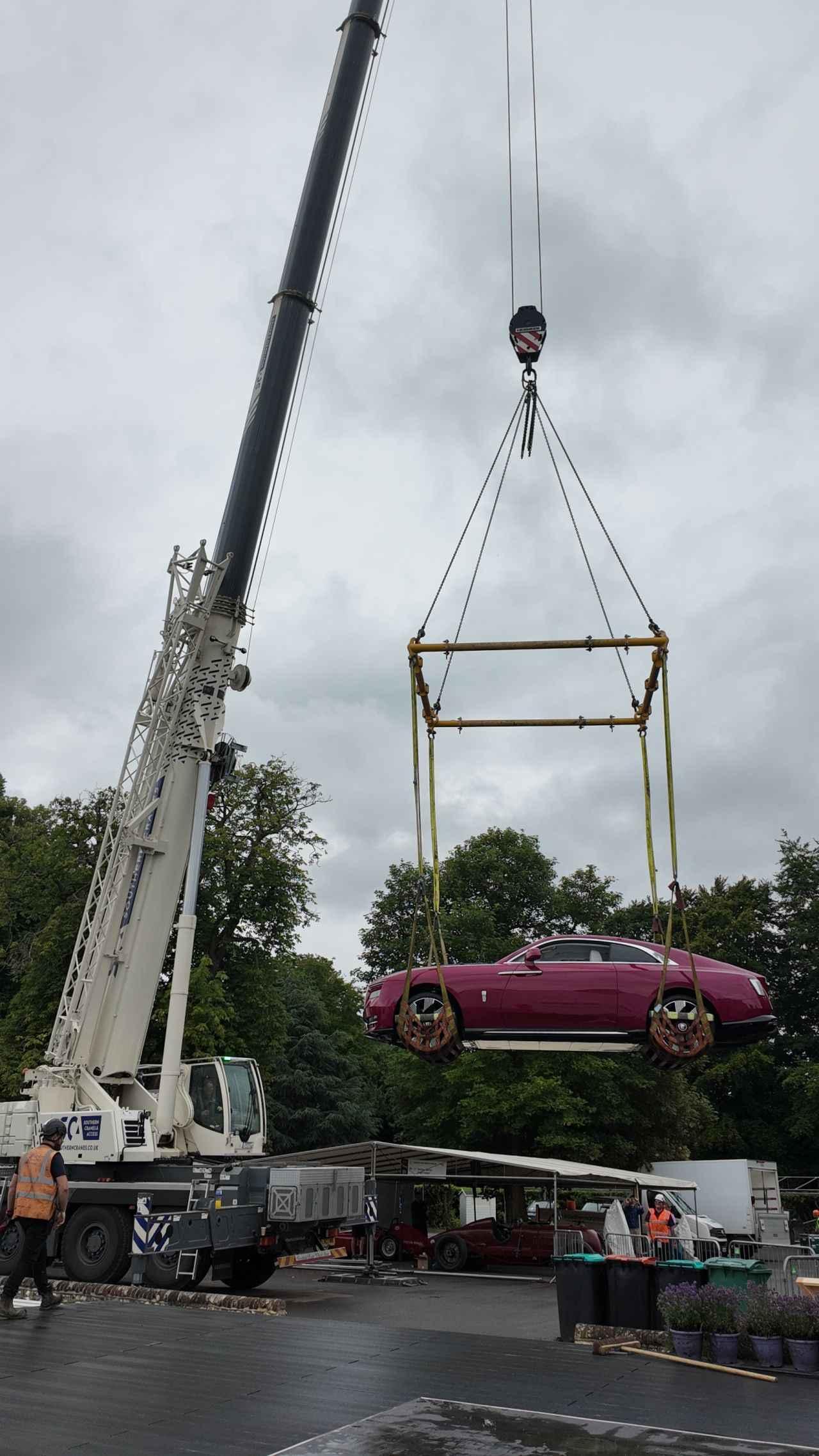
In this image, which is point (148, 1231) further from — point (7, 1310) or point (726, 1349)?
point (726, 1349)

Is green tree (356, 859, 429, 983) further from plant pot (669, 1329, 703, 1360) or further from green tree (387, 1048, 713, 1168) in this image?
plant pot (669, 1329, 703, 1360)

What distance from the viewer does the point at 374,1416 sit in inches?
236

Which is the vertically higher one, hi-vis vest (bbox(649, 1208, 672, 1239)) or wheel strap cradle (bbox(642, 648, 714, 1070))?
wheel strap cradle (bbox(642, 648, 714, 1070))

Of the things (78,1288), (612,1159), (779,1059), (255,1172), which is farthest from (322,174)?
(779,1059)

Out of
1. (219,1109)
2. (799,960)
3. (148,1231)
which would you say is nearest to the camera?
(148,1231)

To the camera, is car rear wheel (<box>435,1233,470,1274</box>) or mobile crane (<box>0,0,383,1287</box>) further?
car rear wheel (<box>435,1233,470,1274</box>)

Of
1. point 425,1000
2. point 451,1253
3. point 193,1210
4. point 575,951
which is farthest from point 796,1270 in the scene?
point 451,1253

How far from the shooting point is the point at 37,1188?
9070mm

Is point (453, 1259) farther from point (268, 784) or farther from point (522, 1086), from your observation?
point (268, 784)

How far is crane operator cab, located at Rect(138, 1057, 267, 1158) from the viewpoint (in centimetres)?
1387

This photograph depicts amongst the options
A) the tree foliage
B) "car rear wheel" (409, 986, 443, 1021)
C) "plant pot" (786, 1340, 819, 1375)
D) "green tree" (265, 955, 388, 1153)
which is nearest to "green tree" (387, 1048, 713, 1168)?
the tree foliage

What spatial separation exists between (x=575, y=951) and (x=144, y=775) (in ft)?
19.8

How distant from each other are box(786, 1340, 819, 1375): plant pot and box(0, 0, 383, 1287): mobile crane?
6.31 meters

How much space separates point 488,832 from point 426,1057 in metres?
28.6
